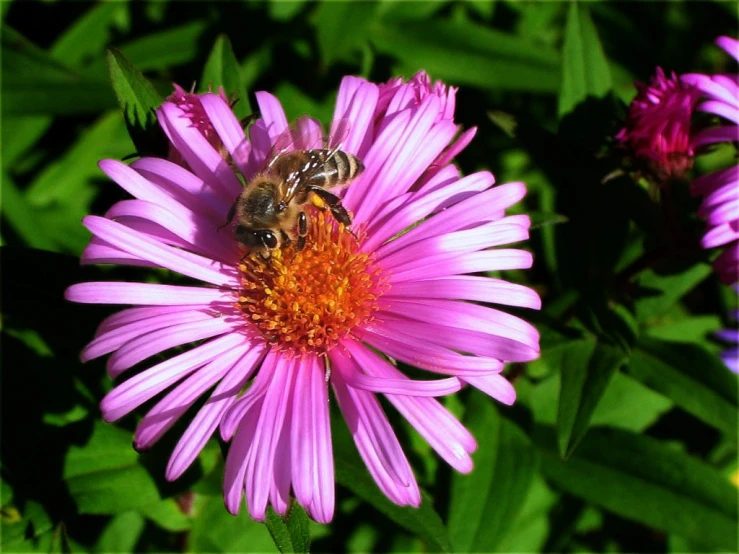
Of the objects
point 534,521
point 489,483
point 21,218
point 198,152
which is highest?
point 198,152

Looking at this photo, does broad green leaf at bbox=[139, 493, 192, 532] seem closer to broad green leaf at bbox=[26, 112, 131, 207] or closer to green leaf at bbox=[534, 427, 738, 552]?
green leaf at bbox=[534, 427, 738, 552]

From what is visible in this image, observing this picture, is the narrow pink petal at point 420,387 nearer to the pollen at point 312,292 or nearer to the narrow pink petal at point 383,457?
the narrow pink petal at point 383,457

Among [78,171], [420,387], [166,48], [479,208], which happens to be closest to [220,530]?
[420,387]

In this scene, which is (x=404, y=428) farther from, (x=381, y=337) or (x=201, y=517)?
(x=201, y=517)

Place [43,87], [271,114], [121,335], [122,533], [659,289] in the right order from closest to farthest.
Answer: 1. [121,335]
2. [271,114]
3. [659,289]
4. [122,533]
5. [43,87]

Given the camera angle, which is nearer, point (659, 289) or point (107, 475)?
point (107, 475)

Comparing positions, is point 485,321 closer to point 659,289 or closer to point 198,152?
point 198,152
